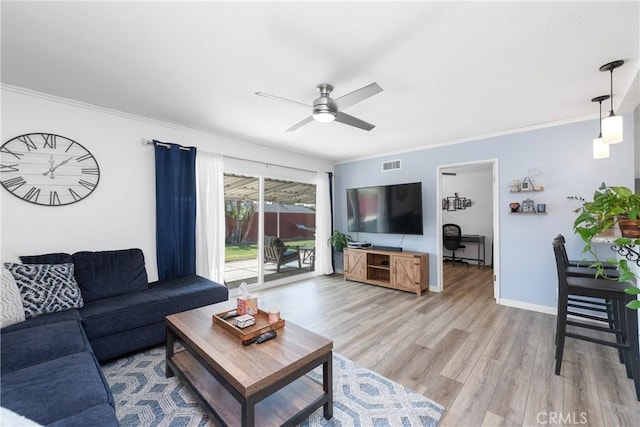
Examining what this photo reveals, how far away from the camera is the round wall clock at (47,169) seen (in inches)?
92.1

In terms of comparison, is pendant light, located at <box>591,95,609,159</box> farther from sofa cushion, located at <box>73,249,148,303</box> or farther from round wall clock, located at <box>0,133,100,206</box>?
round wall clock, located at <box>0,133,100,206</box>

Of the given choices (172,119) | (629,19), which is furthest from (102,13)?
(629,19)

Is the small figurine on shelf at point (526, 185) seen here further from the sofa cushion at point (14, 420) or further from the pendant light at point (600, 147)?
the sofa cushion at point (14, 420)

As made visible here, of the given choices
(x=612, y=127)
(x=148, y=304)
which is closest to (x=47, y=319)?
(x=148, y=304)

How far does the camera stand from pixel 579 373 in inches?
78.9

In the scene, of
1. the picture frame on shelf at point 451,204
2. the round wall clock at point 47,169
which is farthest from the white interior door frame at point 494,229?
the round wall clock at point 47,169

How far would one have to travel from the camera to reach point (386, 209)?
455cm

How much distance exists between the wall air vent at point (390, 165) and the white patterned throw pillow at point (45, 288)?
4442mm

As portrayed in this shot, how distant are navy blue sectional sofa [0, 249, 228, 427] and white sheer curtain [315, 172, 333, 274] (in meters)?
2.65

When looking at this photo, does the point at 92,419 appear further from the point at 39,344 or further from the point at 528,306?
the point at 528,306

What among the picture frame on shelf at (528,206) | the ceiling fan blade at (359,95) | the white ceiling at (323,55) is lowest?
the picture frame on shelf at (528,206)

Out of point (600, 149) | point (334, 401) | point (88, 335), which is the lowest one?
point (334, 401)

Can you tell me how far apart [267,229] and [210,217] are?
41.8 inches

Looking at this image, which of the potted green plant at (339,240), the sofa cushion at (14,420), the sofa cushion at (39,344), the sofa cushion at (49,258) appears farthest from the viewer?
the potted green plant at (339,240)
